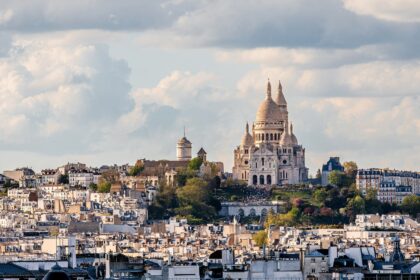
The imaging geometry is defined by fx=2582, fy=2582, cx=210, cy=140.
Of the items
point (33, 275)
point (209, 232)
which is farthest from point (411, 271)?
point (209, 232)

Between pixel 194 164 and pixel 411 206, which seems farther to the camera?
pixel 194 164

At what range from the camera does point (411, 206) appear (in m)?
193

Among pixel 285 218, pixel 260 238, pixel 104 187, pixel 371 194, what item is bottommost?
pixel 260 238

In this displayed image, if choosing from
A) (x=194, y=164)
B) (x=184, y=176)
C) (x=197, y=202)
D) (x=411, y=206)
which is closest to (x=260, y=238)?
(x=197, y=202)

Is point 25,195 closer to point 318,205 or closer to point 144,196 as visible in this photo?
point 144,196

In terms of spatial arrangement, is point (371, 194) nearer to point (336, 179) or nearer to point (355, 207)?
point (336, 179)

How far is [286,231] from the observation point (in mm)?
158625

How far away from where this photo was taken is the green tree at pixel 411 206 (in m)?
191

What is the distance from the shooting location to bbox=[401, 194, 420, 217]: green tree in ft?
628

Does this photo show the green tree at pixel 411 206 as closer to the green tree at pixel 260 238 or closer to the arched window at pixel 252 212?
the arched window at pixel 252 212

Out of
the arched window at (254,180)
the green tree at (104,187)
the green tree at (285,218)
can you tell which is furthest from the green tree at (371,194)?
the green tree at (104,187)

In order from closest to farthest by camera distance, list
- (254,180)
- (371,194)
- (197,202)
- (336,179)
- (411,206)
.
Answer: (197,202) < (411,206) < (371,194) < (336,179) < (254,180)

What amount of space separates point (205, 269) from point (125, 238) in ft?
261

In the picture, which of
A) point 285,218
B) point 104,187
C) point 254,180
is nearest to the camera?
point 285,218
